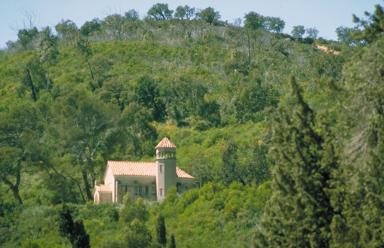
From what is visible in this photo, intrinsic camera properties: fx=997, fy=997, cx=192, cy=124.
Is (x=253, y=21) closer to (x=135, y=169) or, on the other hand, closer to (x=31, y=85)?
(x=31, y=85)

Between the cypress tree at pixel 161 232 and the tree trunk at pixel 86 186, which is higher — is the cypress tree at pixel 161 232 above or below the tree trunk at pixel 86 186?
below

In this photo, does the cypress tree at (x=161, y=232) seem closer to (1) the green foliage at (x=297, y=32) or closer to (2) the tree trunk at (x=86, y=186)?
(2) the tree trunk at (x=86, y=186)

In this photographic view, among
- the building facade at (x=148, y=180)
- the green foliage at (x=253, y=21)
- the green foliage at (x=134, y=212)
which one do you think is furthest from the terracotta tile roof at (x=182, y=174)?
the green foliage at (x=253, y=21)

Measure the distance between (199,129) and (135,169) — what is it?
40.1 ft

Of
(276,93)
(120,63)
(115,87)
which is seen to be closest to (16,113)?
(115,87)

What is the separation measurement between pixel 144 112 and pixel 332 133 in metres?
42.3

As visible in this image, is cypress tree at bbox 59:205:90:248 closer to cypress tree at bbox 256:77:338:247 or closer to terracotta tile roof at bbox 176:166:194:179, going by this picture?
cypress tree at bbox 256:77:338:247

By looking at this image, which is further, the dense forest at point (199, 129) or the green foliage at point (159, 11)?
the green foliage at point (159, 11)

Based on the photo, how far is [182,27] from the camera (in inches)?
3799

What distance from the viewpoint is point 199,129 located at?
224 ft

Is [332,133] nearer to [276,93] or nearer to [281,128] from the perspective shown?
[281,128]

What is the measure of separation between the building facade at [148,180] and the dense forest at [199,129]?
3.93ft

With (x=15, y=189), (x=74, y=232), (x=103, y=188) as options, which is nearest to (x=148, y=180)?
(x=103, y=188)

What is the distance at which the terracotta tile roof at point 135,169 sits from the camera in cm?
5612
